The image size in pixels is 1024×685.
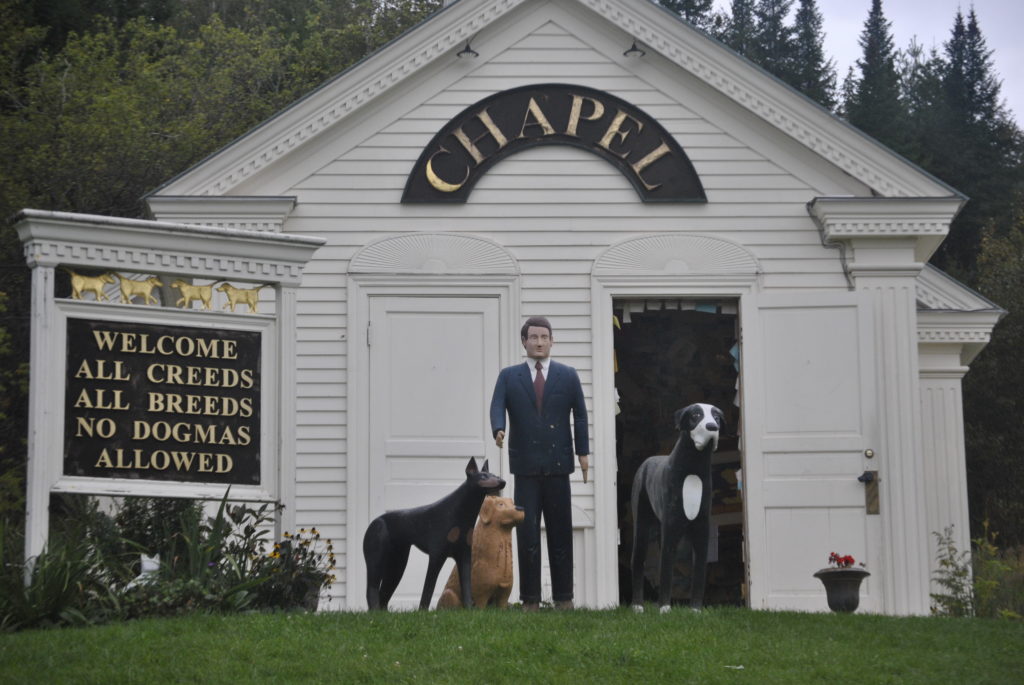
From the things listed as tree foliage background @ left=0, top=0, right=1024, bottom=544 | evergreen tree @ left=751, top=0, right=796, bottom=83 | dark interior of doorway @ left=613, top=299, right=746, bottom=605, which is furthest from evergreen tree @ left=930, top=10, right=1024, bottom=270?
dark interior of doorway @ left=613, top=299, right=746, bottom=605

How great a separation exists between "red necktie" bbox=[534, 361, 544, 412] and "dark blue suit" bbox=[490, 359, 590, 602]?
0.09 ft

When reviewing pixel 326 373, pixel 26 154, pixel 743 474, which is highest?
pixel 26 154

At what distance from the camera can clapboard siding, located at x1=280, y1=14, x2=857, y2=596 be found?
1425 cm

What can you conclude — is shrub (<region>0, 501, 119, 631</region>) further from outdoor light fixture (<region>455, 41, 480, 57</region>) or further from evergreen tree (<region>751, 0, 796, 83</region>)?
evergreen tree (<region>751, 0, 796, 83</region>)

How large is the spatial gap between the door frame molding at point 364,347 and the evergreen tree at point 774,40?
35996 millimetres

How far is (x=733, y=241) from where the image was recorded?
1452 centimetres

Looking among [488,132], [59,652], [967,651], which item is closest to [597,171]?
[488,132]

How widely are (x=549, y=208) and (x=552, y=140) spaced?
2.21 ft

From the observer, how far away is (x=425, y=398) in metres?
14.1

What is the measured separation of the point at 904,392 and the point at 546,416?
471 cm

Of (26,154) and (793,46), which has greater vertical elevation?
(793,46)

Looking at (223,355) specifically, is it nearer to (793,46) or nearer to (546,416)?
(546,416)

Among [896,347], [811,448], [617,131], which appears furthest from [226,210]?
[896,347]

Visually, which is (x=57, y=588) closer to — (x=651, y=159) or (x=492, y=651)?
(x=492, y=651)
